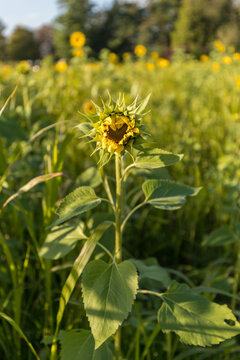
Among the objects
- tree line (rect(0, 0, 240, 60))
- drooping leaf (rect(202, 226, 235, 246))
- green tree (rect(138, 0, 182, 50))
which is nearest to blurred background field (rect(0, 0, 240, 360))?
drooping leaf (rect(202, 226, 235, 246))

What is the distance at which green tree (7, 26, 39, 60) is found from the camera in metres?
25.3

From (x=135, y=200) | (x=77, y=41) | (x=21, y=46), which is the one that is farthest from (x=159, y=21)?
(x=135, y=200)

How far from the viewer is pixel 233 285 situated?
3.57ft

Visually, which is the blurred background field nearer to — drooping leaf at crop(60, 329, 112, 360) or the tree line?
drooping leaf at crop(60, 329, 112, 360)

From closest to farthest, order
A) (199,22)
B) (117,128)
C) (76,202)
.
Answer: (117,128) → (76,202) → (199,22)

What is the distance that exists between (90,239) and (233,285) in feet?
1.86

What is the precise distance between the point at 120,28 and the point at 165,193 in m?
26.9

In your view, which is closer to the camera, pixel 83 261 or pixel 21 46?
pixel 83 261

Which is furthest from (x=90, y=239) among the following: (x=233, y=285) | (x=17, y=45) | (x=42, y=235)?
(x=17, y=45)

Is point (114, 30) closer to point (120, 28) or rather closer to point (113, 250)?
point (120, 28)

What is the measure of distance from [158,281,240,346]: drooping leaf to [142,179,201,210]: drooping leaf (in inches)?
6.5

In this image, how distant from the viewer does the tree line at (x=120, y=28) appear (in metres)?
22.5

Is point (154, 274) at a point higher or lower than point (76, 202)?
lower

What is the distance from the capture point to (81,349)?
0.64m
